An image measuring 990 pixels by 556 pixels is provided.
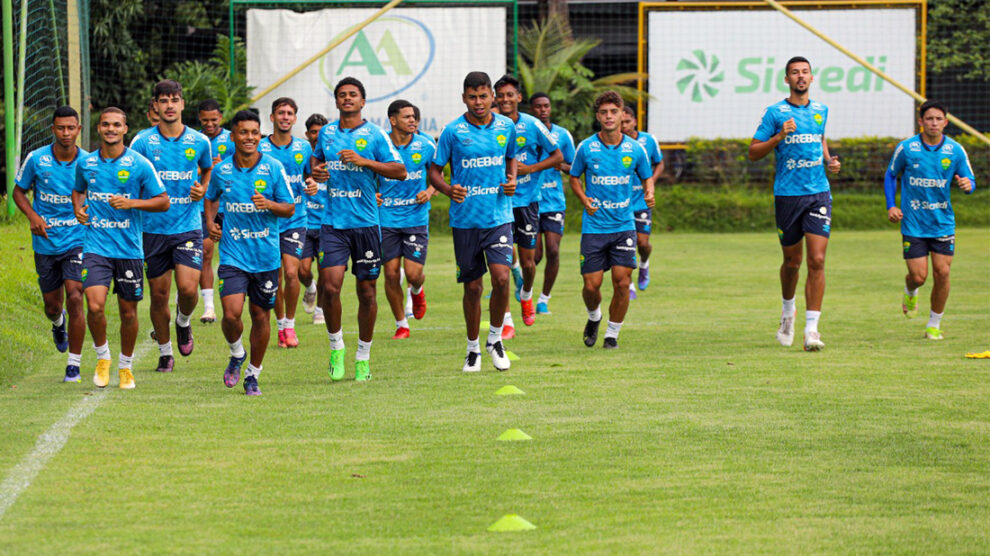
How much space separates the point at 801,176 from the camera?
37.4 feet

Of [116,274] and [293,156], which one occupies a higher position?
[293,156]

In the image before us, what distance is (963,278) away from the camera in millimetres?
17094

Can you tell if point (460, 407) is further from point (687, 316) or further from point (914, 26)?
point (914, 26)

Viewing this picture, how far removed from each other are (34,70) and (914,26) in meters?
17.9

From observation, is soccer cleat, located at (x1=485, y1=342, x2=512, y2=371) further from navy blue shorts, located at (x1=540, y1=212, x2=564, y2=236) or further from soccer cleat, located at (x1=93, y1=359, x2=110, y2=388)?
navy blue shorts, located at (x1=540, y1=212, x2=564, y2=236)

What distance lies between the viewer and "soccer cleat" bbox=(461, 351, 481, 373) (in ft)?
32.7

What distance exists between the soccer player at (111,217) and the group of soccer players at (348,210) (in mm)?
12

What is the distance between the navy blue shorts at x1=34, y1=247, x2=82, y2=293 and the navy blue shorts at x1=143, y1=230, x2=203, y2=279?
51cm

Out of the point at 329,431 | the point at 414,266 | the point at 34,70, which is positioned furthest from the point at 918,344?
the point at 34,70

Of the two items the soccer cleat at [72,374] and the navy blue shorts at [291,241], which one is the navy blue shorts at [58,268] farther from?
the navy blue shorts at [291,241]

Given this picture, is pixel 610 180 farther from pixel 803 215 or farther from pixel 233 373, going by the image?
pixel 233 373

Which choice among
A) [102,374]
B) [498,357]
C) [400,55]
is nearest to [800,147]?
[498,357]

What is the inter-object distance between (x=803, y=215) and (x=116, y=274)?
5.54m

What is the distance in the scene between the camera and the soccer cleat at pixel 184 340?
35.3 feet
